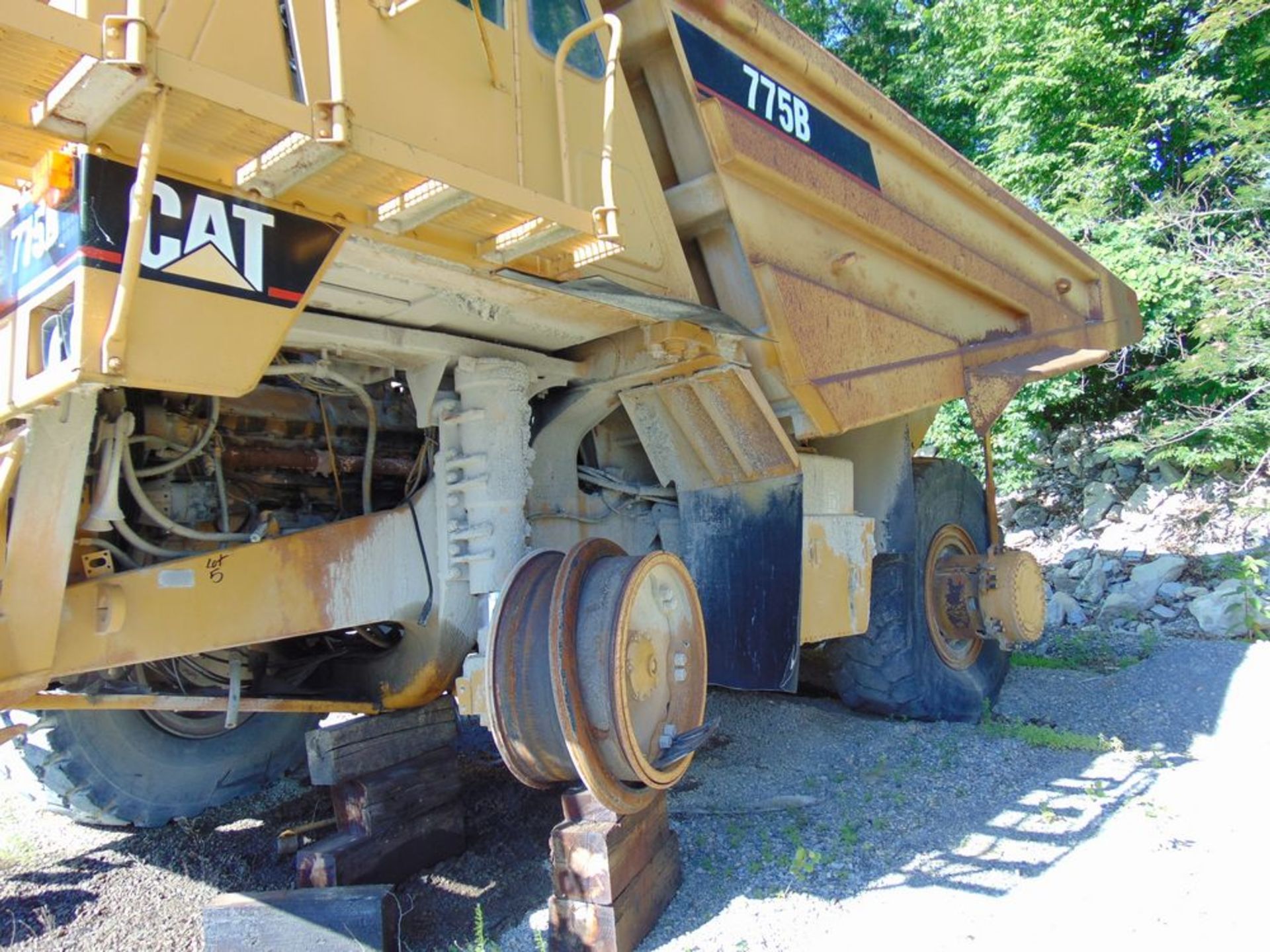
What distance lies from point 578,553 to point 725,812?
4.71ft

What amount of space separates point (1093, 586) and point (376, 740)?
23.3ft

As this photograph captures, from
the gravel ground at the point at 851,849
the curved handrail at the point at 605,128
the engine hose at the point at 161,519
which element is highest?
the curved handrail at the point at 605,128

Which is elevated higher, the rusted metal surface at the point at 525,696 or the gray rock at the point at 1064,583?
the rusted metal surface at the point at 525,696

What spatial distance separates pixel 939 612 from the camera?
16.5ft

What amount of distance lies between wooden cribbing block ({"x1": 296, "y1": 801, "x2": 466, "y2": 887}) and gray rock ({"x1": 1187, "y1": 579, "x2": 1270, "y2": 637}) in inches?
239

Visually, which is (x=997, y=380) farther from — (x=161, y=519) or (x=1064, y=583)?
(x=1064, y=583)

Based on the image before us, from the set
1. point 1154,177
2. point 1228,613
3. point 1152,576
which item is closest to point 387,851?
point 1228,613

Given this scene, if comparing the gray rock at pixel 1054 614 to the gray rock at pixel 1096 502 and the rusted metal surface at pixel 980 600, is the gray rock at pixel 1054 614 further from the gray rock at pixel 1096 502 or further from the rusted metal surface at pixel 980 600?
the rusted metal surface at pixel 980 600

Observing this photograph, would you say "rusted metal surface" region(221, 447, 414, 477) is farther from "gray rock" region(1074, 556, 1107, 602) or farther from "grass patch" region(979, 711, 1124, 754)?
"gray rock" region(1074, 556, 1107, 602)

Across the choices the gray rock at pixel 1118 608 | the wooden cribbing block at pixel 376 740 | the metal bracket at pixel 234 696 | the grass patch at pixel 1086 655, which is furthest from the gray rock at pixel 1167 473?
the metal bracket at pixel 234 696

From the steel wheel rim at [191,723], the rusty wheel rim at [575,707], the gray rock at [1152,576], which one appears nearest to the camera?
the rusty wheel rim at [575,707]

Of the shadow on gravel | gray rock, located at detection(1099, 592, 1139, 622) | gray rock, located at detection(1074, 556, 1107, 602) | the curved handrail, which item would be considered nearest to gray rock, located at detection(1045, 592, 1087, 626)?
gray rock, located at detection(1099, 592, 1139, 622)

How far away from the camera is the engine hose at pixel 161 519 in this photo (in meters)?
2.60

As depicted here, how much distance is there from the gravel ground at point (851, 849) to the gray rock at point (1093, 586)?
11.3 feet
